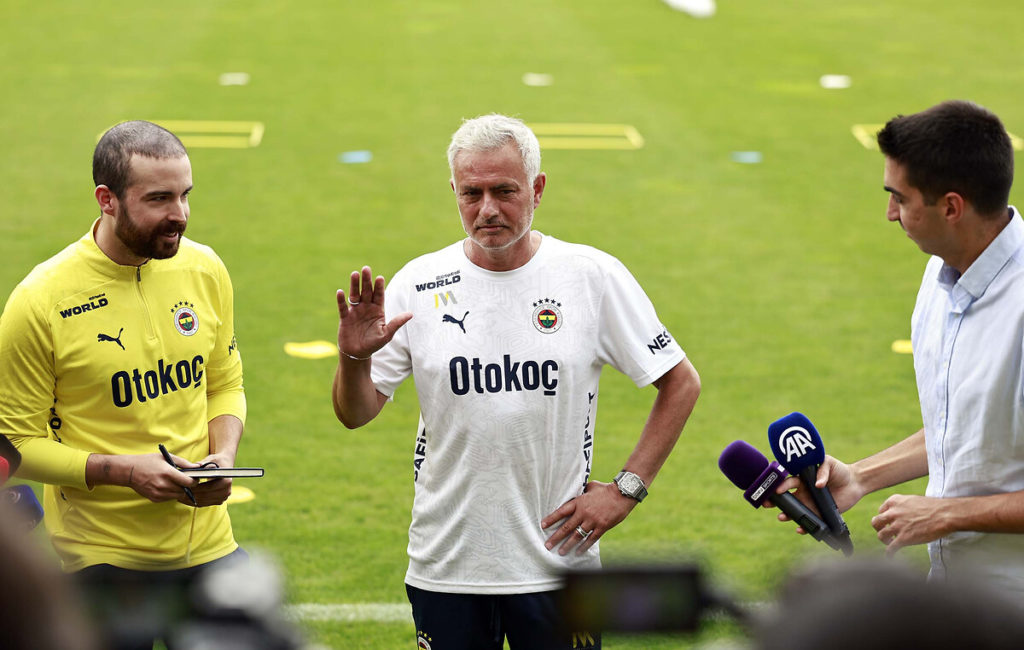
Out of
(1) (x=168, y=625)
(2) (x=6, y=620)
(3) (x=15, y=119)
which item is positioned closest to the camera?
(2) (x=6, y=620)

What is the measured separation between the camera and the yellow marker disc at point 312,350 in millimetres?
9078

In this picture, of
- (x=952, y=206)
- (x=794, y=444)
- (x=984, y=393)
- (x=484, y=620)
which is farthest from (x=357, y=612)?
(x=952, y=206)

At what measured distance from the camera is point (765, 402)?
8352 mm

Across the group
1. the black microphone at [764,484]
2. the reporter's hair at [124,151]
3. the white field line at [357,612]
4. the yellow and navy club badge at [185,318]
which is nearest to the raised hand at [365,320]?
the yellow and navy club badge at [185,318]

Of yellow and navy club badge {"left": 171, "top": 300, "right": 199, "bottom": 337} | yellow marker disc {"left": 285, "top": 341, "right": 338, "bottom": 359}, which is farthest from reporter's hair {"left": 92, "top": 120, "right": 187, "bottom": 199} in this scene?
yellow marker disc {"left": 285, "top": 341, "right": 338, "bottom": 359}

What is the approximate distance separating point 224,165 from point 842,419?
308 inches

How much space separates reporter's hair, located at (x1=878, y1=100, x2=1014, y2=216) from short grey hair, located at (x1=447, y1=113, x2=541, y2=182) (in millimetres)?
1124

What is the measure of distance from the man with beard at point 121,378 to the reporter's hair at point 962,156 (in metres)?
2.25

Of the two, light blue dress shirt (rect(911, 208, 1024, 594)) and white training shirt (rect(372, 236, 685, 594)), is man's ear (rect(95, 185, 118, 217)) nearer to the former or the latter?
white training shirt (rect(372, 236, 685, 594))

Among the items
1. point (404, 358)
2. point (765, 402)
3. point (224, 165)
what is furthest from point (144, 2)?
point (404, 358)

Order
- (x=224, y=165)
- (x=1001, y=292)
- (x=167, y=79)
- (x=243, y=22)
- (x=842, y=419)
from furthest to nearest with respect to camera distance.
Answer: (x=243, y=22)
(x=167, y=79)
(x=224, y=165)
(x=842, y=419)
(x=1001, y=292)

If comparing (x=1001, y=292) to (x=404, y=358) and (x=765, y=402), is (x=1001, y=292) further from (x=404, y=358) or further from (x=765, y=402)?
(x=765, y=402)

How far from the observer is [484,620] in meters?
3.87

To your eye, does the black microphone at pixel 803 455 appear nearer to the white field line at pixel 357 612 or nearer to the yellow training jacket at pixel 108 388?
the yellow training jacket at pixel 108 388
